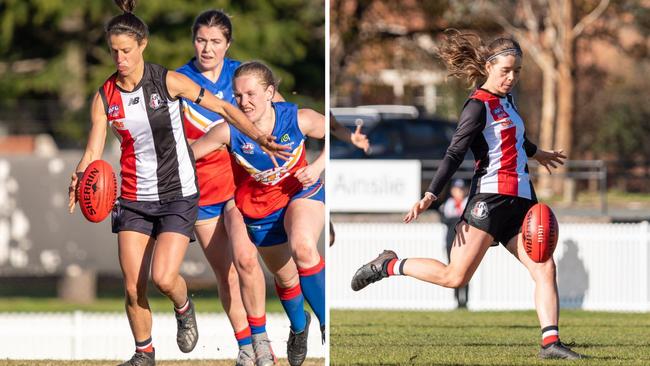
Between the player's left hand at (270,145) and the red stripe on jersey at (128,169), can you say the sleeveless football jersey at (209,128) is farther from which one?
the player's left hand at (270,145)

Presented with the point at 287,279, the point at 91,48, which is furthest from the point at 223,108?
the point at 91,48

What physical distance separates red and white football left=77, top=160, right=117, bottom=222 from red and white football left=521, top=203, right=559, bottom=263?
239 cm

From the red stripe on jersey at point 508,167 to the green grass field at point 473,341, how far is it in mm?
999

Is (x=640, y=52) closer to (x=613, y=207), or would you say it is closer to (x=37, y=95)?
(x=613, y=207)

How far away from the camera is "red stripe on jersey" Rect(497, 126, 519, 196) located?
26.5ft

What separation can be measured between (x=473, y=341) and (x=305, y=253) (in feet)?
6.40

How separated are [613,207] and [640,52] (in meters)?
8.57

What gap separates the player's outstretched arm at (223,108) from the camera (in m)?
7.41

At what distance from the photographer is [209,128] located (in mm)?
8641

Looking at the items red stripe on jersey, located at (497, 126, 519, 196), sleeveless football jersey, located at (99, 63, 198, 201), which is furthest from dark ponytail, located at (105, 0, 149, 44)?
red stripe on jersey, located at (497, 126, 519, 196)

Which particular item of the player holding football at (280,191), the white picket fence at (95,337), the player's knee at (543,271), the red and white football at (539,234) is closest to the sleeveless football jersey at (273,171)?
the player holding football at (280,191)

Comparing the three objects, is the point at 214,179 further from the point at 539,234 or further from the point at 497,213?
the point at 539,234

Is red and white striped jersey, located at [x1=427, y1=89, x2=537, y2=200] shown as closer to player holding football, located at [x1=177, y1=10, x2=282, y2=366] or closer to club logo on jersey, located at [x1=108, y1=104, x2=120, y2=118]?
player holding football, located at [x1=177, y1=10, x2=282, y2=366]

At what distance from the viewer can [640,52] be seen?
30547 mm
